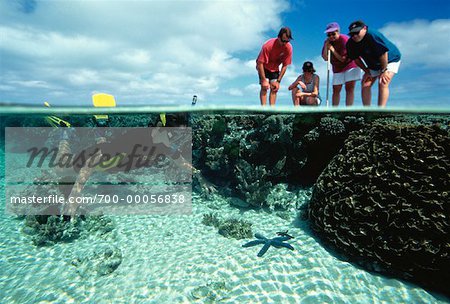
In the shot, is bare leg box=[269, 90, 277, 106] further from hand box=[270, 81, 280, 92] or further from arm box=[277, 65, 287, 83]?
arm box=[277, 65, 287, 83]

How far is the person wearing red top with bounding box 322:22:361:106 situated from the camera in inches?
305

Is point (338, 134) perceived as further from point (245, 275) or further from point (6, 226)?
point (6, 226)

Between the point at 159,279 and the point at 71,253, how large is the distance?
8.85 ft

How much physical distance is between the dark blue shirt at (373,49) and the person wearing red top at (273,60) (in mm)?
1931

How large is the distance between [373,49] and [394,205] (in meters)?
4.48

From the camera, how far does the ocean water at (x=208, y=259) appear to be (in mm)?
4809

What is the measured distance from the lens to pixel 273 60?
8.55 metres

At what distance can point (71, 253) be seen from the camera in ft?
20.4

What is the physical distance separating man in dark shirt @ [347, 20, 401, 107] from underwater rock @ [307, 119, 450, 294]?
189 cm

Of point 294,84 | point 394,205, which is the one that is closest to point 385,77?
point 294,84

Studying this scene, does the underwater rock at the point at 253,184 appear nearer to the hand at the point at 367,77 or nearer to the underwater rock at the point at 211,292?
the underwater rock at the point at 211,292

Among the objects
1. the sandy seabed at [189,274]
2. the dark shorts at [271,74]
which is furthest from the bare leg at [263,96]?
the sandy seabed at [189,274]

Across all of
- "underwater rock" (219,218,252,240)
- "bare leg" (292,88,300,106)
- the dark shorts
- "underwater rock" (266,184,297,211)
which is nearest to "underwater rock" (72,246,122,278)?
"underwater rock" (219,218,252,240)

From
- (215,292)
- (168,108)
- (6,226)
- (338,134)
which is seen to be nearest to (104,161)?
(6,226)
